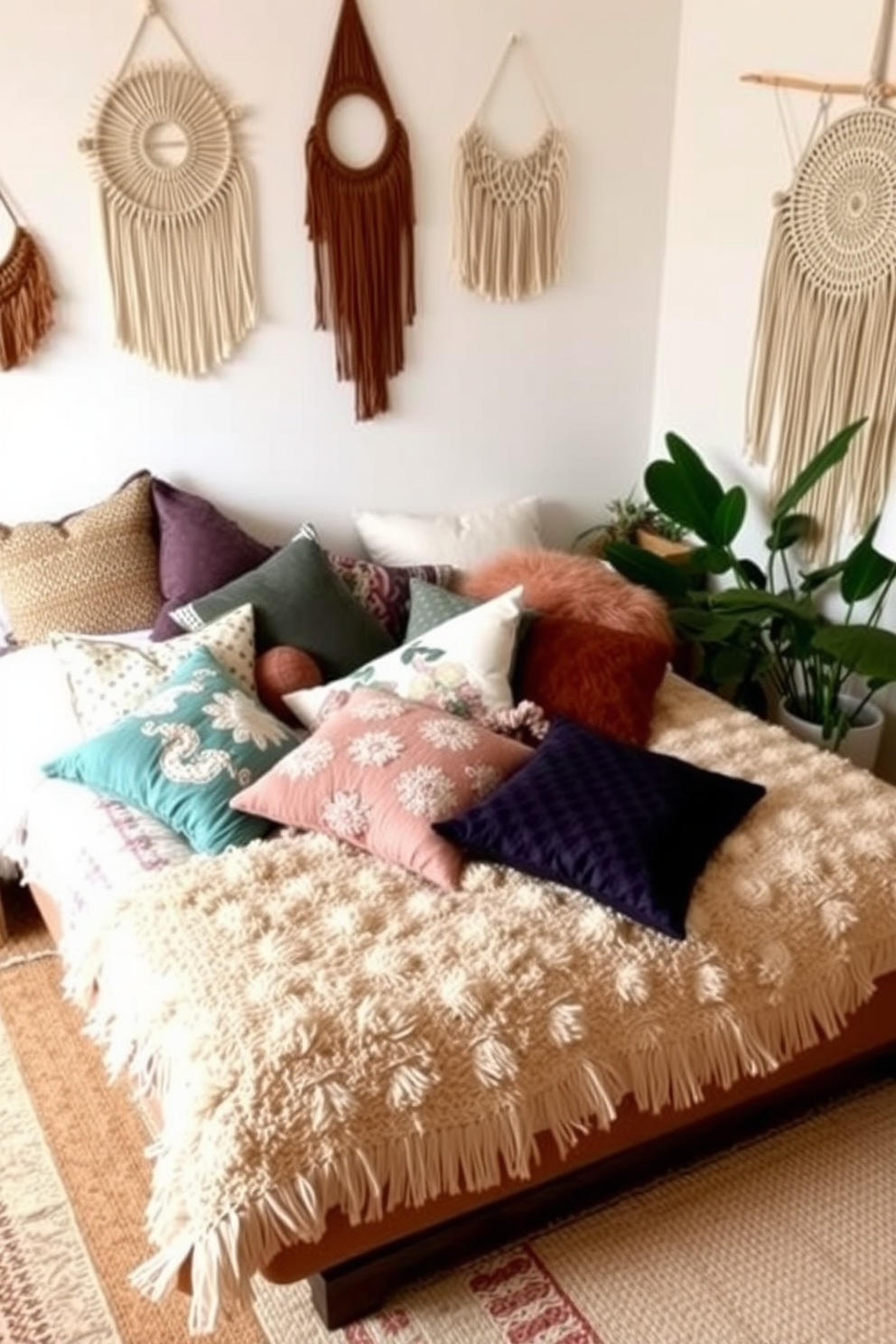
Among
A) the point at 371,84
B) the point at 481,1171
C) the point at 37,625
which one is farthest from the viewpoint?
the point at 371,84

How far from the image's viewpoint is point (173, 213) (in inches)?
101

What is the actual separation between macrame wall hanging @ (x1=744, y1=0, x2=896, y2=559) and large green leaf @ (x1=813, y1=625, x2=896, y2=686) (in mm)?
458

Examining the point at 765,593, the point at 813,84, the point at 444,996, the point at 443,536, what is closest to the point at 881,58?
the point at 813,84

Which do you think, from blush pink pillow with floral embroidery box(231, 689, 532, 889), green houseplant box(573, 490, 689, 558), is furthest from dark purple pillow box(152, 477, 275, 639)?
green houseplant box(573, 490, 689, 558)

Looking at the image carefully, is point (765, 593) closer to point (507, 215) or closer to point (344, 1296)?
point (507, 215)

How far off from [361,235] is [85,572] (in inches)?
41.6

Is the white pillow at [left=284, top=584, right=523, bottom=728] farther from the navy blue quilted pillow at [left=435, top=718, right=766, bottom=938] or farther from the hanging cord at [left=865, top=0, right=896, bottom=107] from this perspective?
the hanging cord at [left=865, top=0, right=896, bottom=107]

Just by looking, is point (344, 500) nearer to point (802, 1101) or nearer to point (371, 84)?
point (371, 84)

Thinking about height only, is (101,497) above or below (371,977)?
above

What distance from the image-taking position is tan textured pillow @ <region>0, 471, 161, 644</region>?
2.49 metres

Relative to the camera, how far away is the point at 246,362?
276 centimetres

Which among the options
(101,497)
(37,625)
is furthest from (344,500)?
(37,625)

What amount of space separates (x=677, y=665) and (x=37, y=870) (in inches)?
65.0

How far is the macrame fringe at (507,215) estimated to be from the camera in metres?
2.83
